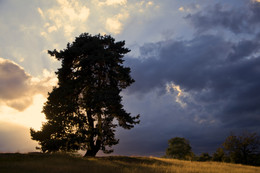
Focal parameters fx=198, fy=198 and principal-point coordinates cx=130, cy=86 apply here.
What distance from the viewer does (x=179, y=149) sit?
5409cm

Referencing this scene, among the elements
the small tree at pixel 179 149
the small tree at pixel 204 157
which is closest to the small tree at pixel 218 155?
the small tree at pixel 179 149

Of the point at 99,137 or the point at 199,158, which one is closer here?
the point at 99,137

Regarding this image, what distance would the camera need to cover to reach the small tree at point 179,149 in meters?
54.4

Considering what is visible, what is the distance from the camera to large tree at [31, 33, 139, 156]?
760 inches

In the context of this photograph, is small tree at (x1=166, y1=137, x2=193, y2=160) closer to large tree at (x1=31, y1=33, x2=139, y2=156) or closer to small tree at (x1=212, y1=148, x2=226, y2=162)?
small tree at (x1=212, y1=148, x2=226, y2=162)

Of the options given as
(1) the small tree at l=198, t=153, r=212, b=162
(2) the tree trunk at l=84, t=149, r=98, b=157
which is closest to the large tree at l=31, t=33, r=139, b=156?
(2) the tree trunk at l=84, t=149, r=98, b=157

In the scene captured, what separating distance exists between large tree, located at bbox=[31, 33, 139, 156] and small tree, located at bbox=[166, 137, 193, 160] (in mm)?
37521

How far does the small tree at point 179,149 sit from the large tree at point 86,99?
3752cm

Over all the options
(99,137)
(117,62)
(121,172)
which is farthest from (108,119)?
(121,172)

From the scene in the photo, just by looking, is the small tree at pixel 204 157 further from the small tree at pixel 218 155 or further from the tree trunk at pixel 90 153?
the tree trunk at pixel 90 153

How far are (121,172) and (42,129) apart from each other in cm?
1126

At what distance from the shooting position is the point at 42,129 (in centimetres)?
1931

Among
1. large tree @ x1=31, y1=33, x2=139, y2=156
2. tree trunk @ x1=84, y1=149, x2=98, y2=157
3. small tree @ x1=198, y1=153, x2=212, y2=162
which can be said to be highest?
large tree @ x1=31, y1=33, x2=139, y2=156

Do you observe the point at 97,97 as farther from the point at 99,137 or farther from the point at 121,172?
the point at 121,172
